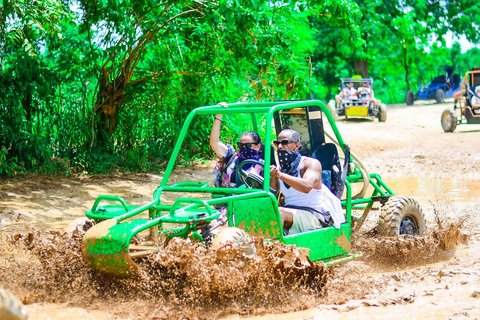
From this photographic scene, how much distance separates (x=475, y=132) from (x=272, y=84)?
10.2m

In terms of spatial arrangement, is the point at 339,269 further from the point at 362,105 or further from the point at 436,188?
the point at 362,105

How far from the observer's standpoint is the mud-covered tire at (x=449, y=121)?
1997cm

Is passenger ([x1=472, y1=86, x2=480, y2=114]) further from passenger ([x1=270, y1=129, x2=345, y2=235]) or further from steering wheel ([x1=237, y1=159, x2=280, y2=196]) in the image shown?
steering wheel ([x1=237, y1=159, x2=280, y2=196])

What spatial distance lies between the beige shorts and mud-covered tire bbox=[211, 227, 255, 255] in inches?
30.5

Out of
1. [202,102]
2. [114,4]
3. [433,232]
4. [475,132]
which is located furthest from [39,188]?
[475,132]

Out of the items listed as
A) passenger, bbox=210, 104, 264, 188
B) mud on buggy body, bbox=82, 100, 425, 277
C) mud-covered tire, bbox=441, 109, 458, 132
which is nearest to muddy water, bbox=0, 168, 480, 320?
mud on buggy body, bbox=82, 100, 425, 277

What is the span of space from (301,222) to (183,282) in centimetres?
129

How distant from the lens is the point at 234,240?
4547mm

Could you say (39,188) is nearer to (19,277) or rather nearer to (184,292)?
(19,277)

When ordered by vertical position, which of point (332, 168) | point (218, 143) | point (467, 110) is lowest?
point (467, 110)

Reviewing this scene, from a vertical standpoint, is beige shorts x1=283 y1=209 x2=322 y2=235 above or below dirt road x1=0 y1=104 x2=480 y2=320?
above

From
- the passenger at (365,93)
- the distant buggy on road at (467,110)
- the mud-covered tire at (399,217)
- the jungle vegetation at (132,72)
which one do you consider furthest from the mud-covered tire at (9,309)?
the passenger at (365,93)

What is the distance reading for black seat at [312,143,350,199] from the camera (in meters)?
5.99

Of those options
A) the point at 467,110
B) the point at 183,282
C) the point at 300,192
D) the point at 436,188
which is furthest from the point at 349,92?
the point at 183,282
